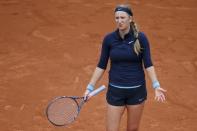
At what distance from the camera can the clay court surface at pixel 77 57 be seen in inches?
249

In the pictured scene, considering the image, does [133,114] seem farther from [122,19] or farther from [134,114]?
[122,19]

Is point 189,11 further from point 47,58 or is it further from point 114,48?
point 114,48

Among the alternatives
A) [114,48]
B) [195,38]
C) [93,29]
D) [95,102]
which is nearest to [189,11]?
[195,38]

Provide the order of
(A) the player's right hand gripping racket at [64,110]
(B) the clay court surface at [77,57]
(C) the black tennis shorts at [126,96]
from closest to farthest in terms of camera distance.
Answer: (C) the black tennis shorts at [126,96], (A) the player's right hand gripping racket at [64,110], (B) the clay court surface at [77,57]

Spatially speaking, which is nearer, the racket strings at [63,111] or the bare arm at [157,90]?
the bare arm at [157,90]

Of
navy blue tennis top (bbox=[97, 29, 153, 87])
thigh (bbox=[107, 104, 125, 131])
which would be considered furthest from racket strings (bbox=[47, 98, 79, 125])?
navy blue tennis top (bbox=[97, 29, 153, 87])

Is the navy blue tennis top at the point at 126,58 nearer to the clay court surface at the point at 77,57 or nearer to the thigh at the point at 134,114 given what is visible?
the thigh at the point at 134,114

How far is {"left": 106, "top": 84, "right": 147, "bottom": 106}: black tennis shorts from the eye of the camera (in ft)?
14.3

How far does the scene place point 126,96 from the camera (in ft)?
14.4

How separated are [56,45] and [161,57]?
6.68 feet

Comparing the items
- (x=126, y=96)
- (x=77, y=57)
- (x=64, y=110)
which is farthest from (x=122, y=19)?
(x=77, y=57)

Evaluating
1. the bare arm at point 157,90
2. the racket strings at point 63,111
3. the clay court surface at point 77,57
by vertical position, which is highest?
the bare arm at point 157,90

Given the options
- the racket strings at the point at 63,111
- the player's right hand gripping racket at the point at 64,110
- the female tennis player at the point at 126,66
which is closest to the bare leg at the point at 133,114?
the female tennis player at the point at 126,66

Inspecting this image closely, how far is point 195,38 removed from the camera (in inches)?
374
